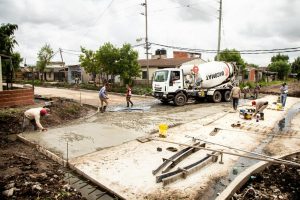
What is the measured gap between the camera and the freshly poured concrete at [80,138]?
24.3 feet

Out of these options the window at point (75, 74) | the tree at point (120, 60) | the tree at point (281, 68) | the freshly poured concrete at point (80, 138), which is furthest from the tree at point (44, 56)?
the tree at point (281, 68)

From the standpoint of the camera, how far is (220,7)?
88.8ft

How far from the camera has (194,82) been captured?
18.0 metres

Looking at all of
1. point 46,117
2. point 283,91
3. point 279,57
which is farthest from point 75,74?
point 279,57

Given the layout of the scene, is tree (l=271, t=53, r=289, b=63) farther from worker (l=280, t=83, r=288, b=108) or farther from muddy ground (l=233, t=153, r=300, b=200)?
muddy ground (l=233, t=153, r=300, b=200)

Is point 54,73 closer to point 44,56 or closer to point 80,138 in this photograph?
point 44,56

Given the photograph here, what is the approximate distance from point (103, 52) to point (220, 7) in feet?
46.2

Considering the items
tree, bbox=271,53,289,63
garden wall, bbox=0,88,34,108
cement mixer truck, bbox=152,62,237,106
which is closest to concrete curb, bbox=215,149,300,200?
cement mixer truck, bbox=152,62,237,106

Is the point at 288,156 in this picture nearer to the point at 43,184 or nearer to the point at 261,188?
the point at 261,188

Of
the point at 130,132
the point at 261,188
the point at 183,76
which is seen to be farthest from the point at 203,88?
the point at 261,188

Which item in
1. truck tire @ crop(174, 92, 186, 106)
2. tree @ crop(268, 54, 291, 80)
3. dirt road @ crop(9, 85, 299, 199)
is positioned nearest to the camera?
dirt road @ crop(9, 85, 299, 199)

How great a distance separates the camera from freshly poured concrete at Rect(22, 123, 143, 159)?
7393 millimetres

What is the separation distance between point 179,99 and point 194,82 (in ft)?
6.93

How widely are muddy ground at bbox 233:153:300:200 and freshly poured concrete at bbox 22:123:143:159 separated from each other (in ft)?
14.2
